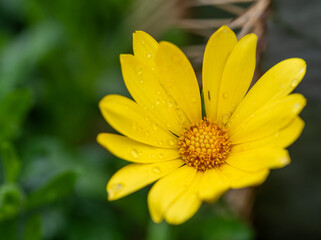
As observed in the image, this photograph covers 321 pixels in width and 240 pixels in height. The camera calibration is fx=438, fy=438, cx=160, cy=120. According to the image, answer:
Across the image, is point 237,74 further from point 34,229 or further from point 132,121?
point 34,229

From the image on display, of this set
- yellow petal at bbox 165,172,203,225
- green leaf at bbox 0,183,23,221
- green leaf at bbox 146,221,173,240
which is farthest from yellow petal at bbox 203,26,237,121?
green leaf at bbox 0,183,23,221

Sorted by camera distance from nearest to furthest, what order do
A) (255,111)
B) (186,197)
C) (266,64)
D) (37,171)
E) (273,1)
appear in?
(186,197)
(255,111)
(273,1)
(266,64)
(37,171)

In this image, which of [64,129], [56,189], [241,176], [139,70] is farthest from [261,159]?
[64,129]

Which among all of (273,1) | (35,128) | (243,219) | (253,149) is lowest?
(243,219)

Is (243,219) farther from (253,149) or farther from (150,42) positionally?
(150,42)

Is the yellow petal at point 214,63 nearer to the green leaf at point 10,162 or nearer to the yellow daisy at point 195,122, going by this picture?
the yellow daisy at point 195,122

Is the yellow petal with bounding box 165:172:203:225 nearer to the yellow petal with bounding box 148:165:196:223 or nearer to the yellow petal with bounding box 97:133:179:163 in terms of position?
the yellow petal with bounding box 148:165:196:223

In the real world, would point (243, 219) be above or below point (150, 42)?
below

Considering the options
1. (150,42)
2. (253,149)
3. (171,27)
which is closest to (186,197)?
(253,149)
